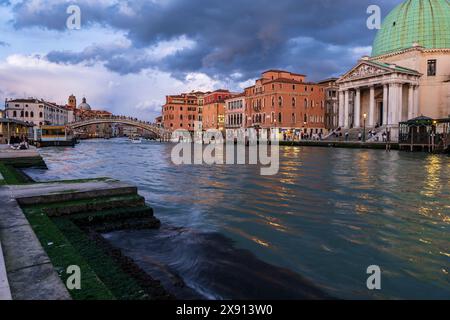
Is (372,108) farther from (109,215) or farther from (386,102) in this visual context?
(109,215)

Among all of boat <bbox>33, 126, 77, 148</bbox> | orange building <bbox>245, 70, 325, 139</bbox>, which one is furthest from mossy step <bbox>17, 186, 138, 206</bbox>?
orange building <bbox>245, 70, 325, 139</bbox>

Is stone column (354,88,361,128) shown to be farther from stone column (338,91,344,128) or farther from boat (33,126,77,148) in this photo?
boat (33,126,77,148)

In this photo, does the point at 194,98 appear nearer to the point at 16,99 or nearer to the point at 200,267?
the point at 16,99

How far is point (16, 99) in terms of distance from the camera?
307 ft

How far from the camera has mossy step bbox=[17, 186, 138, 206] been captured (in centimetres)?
628

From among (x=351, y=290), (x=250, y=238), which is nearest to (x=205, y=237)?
(x=250, y=238)

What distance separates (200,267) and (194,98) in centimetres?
10765

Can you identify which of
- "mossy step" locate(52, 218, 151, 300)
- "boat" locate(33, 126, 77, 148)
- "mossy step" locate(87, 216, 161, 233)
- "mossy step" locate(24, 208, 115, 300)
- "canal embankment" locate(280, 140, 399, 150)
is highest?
"boat" locate(33, 126, 77, 148)

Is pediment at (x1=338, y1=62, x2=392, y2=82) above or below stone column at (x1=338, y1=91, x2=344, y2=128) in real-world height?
above

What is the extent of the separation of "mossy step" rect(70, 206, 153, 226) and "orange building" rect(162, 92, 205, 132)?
100434 millimetres

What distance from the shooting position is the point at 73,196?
673 cm

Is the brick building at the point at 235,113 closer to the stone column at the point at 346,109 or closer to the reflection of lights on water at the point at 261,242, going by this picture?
the stone column at the point at 346,109

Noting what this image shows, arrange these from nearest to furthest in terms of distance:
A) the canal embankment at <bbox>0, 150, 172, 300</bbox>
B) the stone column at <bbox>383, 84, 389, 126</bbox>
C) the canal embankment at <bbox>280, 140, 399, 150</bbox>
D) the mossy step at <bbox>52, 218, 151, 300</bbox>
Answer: the canal embankment at <bbox>0, 150, 172, 300</bbox>
the mossy step at <bbox>52, 218, 151, 300</bbox>
the canal embankment at <bbox>280, 140, 399, 150</bbox>
the stone column at <bbox>383, 84, 389, 126</bbox>

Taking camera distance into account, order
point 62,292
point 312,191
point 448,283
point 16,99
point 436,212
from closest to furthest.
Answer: point 62,292 < point 448,283 < point 436,212 < point 312,191 < point 16,99
